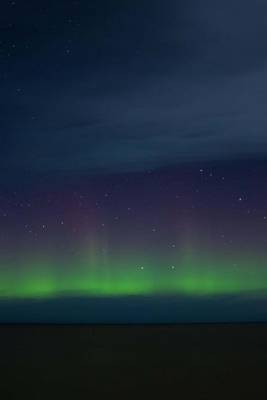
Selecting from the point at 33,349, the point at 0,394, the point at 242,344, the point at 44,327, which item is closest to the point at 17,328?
the point at 44,327

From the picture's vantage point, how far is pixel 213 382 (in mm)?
3939

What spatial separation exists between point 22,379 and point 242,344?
2349 mm

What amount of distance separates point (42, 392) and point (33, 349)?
203cm

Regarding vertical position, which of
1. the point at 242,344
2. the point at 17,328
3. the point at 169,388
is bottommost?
the point at 169,388

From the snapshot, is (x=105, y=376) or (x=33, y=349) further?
(x=33, y=349)

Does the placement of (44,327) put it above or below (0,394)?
above

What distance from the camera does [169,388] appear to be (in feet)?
12.3

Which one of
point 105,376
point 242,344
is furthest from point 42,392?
point 242,344

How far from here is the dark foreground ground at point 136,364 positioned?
3709mm

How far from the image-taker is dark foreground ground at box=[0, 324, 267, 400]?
3709 millimetres

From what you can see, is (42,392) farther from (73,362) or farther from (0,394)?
(73,362)

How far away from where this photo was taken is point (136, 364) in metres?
4.63

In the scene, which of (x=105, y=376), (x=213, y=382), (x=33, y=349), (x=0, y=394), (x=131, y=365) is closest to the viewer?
(x=0, y=394)

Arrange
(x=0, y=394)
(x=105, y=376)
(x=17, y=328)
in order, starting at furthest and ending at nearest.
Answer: (x=17, y=328) → (x=105, y=376) → (x=0, y=394)
